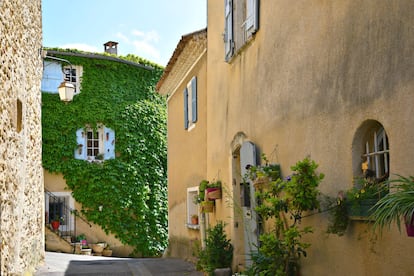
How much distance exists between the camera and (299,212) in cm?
653

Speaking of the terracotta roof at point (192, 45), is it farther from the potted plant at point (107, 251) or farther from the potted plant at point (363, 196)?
the potted plant at point (107, 251)

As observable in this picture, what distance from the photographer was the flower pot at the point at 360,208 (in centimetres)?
486

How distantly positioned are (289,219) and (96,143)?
17.0m

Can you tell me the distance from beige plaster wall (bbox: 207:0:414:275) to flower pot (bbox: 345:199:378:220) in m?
0.15

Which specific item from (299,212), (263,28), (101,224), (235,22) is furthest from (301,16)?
(101,224)

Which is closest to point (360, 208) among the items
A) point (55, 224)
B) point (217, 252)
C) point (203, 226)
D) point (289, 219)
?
point (289, 219)

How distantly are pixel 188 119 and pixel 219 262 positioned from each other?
545cm

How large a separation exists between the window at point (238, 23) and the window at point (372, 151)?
11.9ft

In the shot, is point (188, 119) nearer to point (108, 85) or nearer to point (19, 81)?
point (19, 81)

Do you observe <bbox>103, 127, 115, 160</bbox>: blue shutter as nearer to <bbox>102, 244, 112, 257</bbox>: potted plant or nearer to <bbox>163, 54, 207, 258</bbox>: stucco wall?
<bbox>102, 244, 112, 257</bbox>: potted plant

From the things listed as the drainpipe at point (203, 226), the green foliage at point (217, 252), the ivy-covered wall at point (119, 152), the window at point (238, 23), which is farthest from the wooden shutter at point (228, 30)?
the ivy-covered wall at point (119, 152)

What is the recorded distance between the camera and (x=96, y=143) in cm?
2316

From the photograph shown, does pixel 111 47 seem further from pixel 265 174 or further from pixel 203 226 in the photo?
pixel 265 174

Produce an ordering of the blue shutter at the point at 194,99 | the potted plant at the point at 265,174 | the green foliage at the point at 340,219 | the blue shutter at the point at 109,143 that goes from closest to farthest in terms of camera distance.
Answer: the green foliage at the point at 340,219
the potted plant at the point at 265,174
the blue shutter at the point at 194,99
the blue shutter at the point at 109,143
